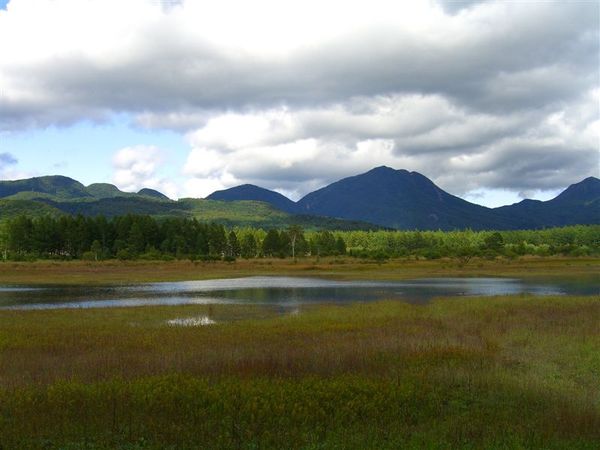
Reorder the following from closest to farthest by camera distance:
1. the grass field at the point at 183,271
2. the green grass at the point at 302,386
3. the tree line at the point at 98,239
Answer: the green grass at the point at 302,386
the grass field at the point at 183,271
the tree line at the point at 98,239

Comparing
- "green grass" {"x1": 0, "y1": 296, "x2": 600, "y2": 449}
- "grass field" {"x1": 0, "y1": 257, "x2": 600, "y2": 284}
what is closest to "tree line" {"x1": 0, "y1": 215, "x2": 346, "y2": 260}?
"grass field" {"x1": 0, "y1": 257, "x2": 600, "y2": 284}

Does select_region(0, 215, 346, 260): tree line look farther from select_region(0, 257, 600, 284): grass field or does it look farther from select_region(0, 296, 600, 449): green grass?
select_region(0, 296, 600, 449): green grass

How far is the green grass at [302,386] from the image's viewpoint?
13.1 metres

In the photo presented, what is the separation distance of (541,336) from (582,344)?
9.62 feet

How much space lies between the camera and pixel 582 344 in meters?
27.0

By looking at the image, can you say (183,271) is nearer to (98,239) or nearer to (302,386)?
(98,239)

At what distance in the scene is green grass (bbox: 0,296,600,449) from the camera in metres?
13.1

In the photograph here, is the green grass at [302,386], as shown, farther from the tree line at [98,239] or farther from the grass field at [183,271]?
the tree line at [98,239]

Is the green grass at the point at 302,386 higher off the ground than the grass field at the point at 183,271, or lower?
higher

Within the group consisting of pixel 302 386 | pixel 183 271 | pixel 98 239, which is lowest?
pixel 183 271

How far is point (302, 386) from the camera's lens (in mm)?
17438

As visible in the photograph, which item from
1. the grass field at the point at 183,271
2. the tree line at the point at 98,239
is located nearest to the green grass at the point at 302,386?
the grass field at the point at 183,271

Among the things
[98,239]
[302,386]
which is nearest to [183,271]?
[98,239]

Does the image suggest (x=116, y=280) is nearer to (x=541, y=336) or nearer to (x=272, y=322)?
(x=272, y=322)
